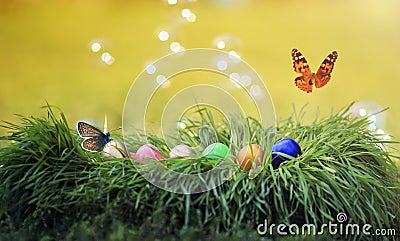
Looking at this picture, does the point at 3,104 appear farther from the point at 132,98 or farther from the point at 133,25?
the point at 132,98

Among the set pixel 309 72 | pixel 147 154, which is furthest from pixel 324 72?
pixel 147 154

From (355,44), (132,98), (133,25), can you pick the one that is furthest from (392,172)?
(133,25)

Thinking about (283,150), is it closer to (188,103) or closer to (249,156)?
(249,156)

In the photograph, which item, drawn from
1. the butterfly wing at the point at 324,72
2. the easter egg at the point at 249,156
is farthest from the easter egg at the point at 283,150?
the butterfly wing at the point at 324,72

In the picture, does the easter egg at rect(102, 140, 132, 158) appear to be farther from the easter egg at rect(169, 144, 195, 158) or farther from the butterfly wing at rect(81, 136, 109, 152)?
the easter egg at rect(169, 144, 195, 158)

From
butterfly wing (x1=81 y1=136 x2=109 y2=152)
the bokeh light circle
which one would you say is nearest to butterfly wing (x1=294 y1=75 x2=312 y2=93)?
the bokeh light circle

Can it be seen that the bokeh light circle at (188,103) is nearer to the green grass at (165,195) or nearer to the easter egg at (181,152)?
the green grass at (165,195)
